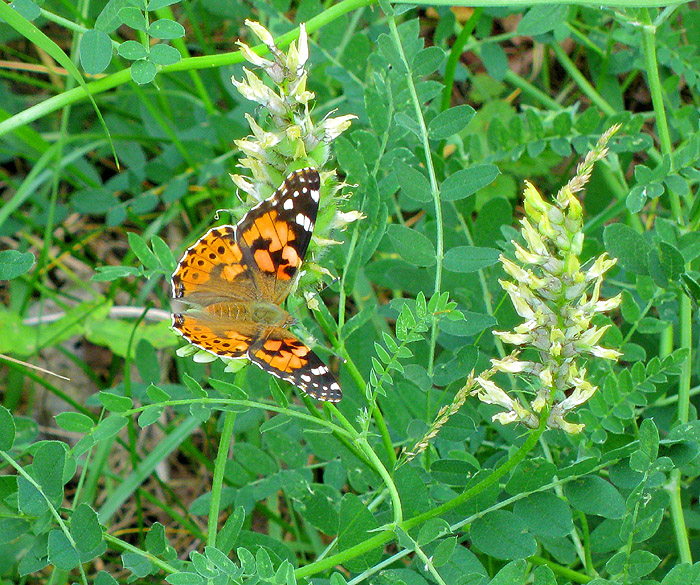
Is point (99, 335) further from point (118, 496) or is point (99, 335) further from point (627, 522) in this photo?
point (627, 522)

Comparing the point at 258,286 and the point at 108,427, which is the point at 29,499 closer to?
the point at 108,427

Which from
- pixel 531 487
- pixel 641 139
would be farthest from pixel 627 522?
pixel 641 139

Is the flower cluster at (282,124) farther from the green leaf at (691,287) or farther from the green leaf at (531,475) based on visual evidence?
the green leaf at (691,287)

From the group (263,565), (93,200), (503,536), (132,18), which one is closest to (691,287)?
(503,536)

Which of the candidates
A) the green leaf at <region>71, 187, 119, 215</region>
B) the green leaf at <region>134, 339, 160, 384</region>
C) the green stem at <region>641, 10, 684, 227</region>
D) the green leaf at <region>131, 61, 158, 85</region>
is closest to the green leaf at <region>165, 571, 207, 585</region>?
the green leaf at <region>134, 339, 160, 384</region>

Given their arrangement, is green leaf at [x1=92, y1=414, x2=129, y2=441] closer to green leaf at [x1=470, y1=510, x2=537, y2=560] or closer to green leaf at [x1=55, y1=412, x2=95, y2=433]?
green leaf at [x1=55, y1=412, x2=95, y2=433]
